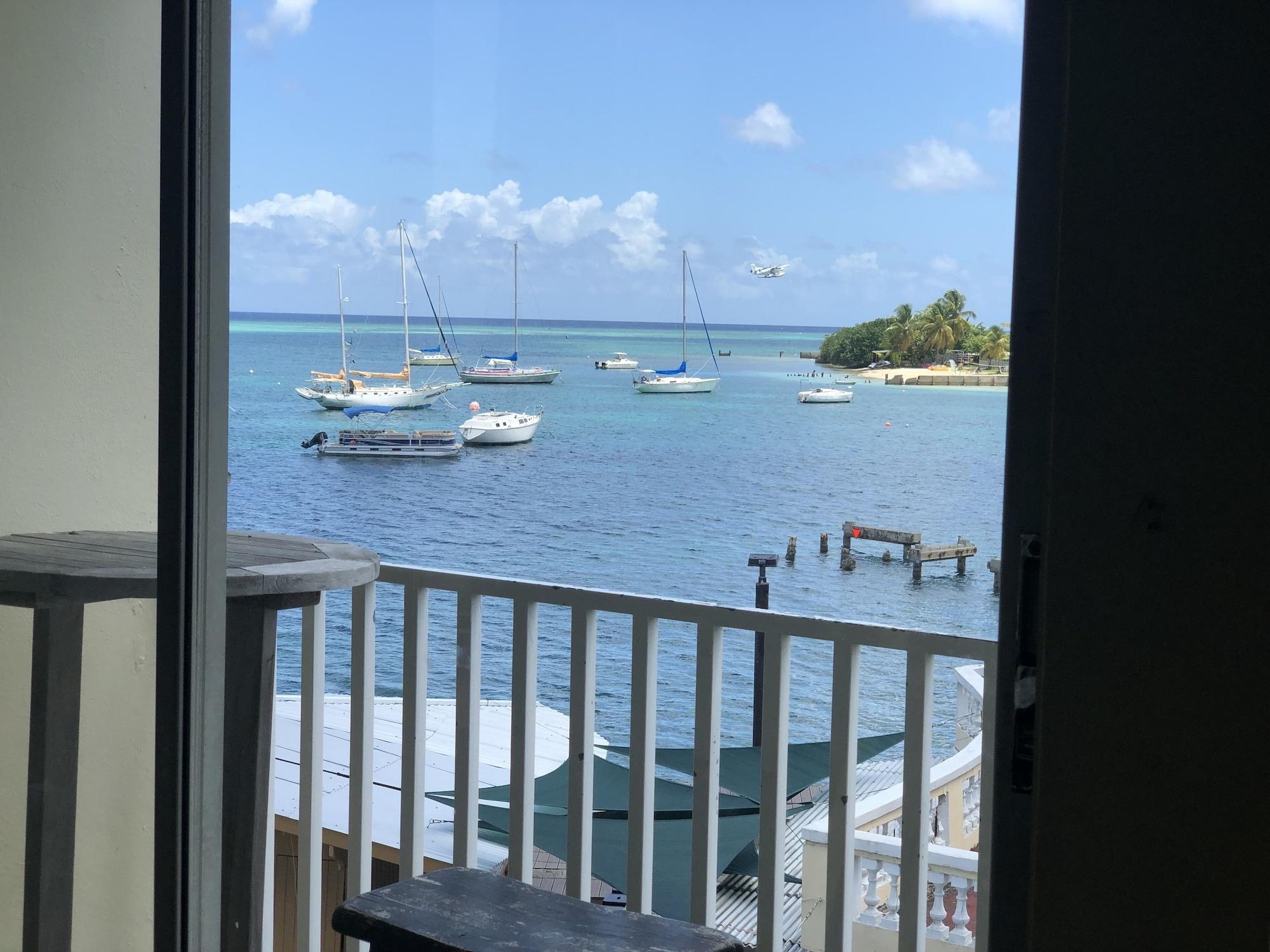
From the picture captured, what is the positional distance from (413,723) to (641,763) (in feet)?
1.42

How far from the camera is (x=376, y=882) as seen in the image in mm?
2400

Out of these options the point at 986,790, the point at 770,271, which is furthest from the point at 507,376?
the point at 986,790

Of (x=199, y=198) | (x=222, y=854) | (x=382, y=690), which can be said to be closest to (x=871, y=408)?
(x=199, y=198)

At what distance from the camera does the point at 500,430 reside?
1.97 metres

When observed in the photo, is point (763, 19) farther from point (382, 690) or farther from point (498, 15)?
point (382, 690)

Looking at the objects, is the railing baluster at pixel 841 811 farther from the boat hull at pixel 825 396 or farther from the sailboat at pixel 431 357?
the sailboat at pixel 431 357

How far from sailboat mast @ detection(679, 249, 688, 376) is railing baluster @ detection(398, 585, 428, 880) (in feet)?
2.03

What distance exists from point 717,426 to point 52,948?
1471mm

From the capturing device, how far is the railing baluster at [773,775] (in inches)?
64.9

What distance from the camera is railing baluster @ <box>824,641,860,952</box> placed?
5.30ft

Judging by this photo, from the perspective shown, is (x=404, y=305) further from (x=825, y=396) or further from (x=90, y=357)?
(x=825, y=396)

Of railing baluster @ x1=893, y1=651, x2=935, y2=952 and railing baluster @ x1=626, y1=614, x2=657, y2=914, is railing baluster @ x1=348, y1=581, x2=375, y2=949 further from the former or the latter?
railing baluster @ x1=893, y1=651, x2=935, y2=952

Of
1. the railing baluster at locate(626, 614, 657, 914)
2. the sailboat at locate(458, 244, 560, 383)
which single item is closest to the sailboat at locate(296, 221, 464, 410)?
the sailboat at locate(458, 244, 560, 383)

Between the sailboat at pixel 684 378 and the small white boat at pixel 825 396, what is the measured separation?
326 mm
